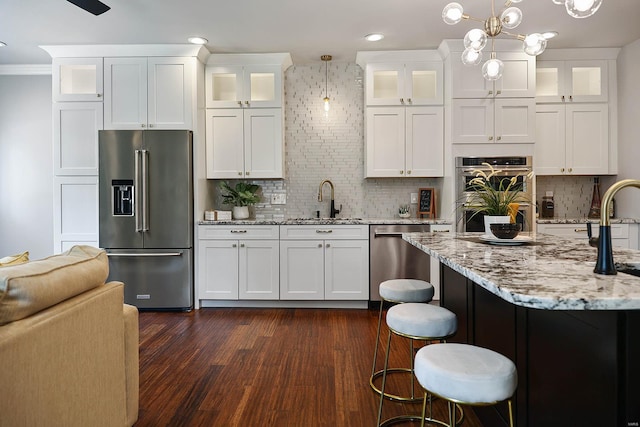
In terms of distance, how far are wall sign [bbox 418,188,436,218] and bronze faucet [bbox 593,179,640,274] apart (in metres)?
3.10

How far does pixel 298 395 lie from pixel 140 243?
98.3 inches

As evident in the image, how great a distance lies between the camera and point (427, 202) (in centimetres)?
434

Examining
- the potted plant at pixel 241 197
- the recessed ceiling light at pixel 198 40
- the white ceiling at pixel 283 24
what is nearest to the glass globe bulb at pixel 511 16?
the white ceiling at pixel 283 24

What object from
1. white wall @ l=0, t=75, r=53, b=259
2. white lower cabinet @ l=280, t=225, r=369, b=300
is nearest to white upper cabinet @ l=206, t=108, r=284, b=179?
white lower cabinet @ l=280, t=225, r=369, b=300

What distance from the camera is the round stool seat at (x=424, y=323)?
5.50 feet

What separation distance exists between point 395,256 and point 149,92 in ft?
9.98

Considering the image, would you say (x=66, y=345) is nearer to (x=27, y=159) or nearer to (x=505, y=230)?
(x=505, y=230)

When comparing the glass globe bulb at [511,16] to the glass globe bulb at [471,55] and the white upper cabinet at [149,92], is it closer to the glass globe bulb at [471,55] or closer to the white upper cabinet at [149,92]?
the glass globe bulb at [471,55]

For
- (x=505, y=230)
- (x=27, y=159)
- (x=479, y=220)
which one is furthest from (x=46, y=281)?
(x=27, y=159)

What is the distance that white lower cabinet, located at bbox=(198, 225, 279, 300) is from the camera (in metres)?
4.02

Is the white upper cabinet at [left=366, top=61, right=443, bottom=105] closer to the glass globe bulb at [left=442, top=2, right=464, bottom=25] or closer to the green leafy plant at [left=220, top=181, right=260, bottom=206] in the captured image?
the green leafy plant at [left=220, top=181, right=260, bottom=206]

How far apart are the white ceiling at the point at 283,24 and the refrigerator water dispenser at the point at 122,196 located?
56.1 inches

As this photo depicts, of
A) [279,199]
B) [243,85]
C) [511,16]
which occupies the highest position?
[243,85]

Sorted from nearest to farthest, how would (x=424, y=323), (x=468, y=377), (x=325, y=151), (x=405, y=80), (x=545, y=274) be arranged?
(x=468, y=377)
(x=545, y=274)
(x=424, y=323)
(x=405, y=80)
(x=325, y=151)
